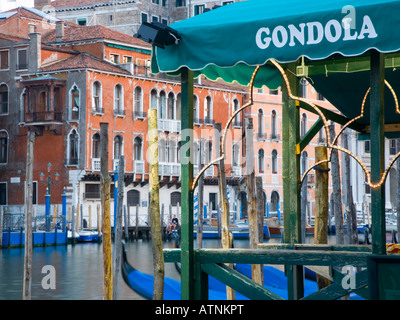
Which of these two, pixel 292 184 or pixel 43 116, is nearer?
pixel 292 184

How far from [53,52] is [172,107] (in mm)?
5812

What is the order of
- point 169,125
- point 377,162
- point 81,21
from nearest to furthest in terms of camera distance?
1. point 377,162
2. point 169,125
3. point 81,21

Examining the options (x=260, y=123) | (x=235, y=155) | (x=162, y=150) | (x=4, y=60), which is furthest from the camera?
(x=260, y=123)

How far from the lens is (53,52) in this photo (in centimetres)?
3588

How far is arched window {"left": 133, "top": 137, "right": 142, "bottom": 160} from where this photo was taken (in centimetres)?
3641

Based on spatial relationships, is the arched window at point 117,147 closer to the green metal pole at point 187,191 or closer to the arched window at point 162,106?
the arched window at point 162,106

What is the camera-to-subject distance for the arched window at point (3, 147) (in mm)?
35219

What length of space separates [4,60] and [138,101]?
226 inches

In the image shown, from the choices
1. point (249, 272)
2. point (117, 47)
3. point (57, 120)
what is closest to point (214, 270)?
point (249, 272)

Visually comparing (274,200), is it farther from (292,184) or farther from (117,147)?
(292,184)

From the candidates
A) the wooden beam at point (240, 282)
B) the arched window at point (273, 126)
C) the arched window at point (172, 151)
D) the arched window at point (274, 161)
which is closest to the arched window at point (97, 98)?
the arched window at point (172, 151)

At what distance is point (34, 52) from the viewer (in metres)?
34.9

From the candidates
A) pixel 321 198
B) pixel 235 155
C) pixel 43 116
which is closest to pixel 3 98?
pixel 43 116
